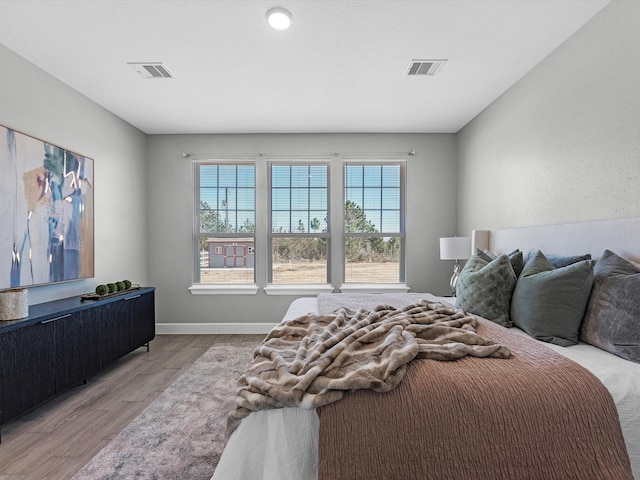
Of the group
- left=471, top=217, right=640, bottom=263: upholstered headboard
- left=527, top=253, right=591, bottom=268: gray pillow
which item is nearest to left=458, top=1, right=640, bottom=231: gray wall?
left=471, top=217, right=640, bottom=263: upholstered headboard

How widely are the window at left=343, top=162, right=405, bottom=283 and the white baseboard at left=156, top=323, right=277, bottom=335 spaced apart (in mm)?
1350

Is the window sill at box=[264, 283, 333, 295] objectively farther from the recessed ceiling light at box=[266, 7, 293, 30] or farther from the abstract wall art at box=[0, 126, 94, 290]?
the recessed ceiling light at box=[266, 7, 293, 30]

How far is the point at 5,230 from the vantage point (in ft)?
8.28

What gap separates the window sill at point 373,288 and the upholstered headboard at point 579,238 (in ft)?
5.07

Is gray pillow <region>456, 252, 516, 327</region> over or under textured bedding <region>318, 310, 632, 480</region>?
over

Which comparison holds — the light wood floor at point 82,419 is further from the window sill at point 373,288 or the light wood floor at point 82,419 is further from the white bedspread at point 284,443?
the window sill at point 373,288

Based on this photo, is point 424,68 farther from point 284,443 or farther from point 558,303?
point 284,443

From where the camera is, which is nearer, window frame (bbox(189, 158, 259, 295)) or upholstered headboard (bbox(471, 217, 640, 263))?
upholstered headboard (bbox(471, 217, 640, 263))

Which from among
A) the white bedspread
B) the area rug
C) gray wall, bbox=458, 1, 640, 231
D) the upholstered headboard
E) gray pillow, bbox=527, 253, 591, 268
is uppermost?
gray wall, bbox=458, 1, 640, 231

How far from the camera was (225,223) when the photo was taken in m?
4.78

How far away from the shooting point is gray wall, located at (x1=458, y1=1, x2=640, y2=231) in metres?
2.03

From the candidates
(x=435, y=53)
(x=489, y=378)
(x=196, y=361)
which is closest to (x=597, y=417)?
(x=489, y=378)

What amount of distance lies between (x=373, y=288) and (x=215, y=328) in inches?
85.0

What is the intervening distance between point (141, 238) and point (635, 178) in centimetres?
482
